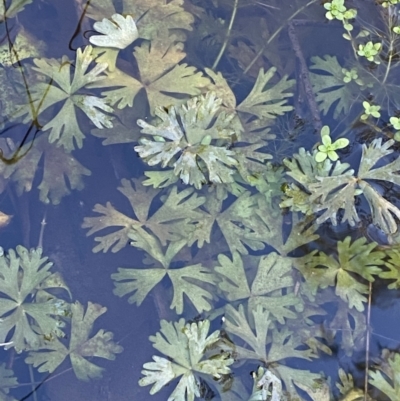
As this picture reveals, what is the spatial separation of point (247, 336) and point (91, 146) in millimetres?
1279

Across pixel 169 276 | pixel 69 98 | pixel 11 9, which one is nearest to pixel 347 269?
pixel 169 276

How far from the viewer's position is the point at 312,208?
2689mm

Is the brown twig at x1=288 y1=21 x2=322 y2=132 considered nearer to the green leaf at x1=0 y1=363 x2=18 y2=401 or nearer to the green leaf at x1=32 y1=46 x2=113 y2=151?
the green leaf at x1=32 y1=46 x2=113 y2=151

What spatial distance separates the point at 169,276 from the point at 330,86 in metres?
1.37

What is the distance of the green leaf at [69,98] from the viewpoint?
282 centimetres

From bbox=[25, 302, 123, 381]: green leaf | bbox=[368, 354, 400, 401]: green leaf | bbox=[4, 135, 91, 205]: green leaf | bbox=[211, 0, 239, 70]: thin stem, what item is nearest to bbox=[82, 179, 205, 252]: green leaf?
bbox=[4, 135, 91, 205]: green leaf

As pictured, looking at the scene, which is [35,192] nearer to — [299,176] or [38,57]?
[38,57]

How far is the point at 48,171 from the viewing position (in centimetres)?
282

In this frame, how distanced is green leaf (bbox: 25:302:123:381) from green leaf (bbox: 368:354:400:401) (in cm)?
118

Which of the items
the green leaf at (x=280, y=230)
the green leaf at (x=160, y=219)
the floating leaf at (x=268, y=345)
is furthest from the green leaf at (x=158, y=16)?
the floating leaf at (x=268, y=345)

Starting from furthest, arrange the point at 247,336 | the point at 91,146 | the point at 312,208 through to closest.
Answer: the point at 91,146
the point at 312,208
the point at 247,336

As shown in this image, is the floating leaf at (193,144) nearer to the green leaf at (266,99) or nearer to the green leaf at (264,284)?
the green leaf at (266,99)

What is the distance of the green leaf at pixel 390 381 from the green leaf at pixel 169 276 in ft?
2.67

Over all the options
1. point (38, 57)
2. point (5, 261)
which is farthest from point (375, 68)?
point (5, 261)
